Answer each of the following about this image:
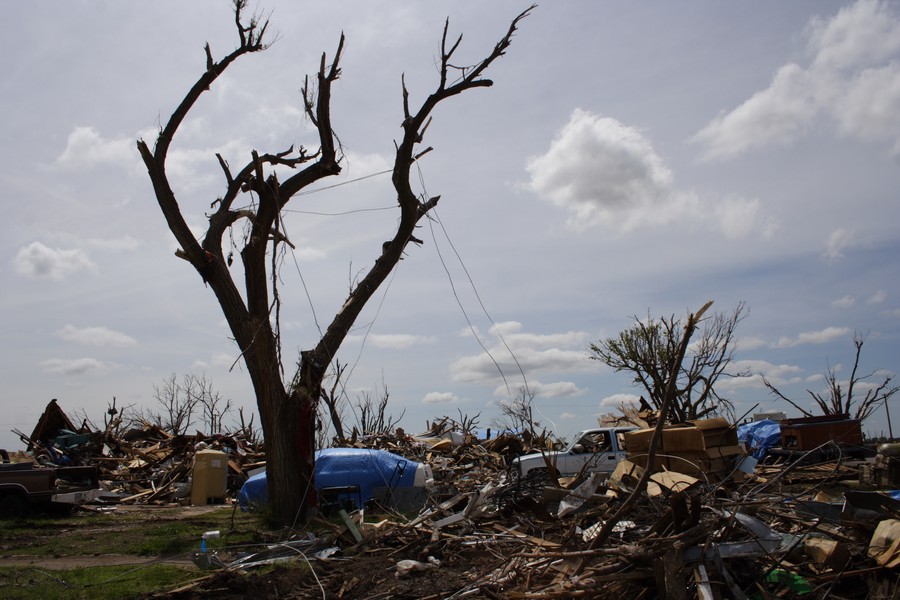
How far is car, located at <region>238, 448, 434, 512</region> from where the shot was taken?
13.2 metres

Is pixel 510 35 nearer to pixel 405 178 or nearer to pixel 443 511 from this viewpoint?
pixel 405 178

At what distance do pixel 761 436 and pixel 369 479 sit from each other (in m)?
15.6

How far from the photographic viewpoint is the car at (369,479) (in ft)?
43.3

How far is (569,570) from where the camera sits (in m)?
5.42

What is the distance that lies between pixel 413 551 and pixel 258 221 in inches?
274

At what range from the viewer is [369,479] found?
1340 cm

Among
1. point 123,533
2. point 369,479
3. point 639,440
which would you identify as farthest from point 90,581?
point 639,440

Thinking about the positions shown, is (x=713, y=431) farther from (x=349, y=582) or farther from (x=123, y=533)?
(x=123, y=533)

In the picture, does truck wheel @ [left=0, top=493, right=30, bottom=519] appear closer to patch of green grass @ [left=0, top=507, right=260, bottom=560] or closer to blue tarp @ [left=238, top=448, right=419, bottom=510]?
patch of green grass @ [left=0, top=507, right=260, bottom=560]

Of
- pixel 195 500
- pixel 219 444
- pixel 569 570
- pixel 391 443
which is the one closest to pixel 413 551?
pixel 569 570

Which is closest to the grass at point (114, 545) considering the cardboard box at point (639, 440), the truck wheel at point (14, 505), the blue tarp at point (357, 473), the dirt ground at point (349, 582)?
the truck wheel at point (14, 505)

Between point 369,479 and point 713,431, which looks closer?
point 713,431

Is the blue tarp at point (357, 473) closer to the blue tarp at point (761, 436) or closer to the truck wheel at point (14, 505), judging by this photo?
the truck wheel at point (14, 505)

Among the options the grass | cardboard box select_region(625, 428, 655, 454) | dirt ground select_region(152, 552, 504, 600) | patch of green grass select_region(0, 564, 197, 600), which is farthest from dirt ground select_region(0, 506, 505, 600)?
cardboard box select_region(625, 428, 655, 454)
